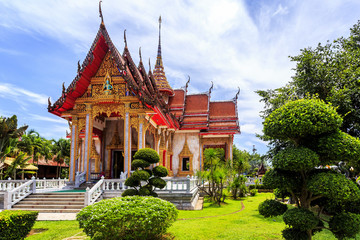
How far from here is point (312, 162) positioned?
3924mm

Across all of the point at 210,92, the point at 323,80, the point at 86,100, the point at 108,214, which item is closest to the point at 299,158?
the point at 108,214

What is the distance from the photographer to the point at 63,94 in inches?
502

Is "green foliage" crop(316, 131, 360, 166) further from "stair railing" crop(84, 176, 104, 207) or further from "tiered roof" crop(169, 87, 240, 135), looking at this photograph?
"tiered roof" crop(169, 87, 240, 135)

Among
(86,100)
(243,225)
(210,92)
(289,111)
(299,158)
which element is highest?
(210,92)

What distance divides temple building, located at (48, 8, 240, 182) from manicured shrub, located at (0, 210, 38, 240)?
6.61m

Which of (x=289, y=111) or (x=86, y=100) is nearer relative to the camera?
(x=289, y=111)

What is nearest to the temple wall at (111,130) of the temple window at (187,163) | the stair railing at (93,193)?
the temple window at (187,163)

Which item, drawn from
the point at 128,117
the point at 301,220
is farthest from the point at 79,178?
the point at 301,220

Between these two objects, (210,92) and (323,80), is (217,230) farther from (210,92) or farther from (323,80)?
(210,92)

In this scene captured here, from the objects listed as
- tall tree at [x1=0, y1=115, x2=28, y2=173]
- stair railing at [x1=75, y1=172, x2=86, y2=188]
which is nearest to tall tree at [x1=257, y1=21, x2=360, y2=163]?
stair railing at [x1=75, y1=172, x2=86, y2=188]

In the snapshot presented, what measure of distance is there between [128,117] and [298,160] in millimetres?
9731

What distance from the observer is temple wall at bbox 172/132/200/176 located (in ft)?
61.2

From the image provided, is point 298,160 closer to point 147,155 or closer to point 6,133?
point 147,155

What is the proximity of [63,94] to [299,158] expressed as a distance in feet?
38.0
